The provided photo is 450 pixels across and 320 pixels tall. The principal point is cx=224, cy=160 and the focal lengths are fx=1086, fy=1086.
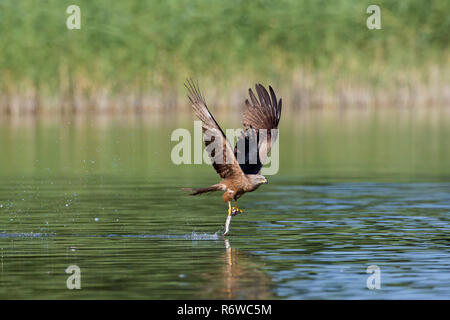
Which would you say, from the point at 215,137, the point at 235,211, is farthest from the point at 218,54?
the point at 215,137

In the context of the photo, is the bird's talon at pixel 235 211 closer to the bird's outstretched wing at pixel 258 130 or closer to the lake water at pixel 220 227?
the lake water at pixel 220 227

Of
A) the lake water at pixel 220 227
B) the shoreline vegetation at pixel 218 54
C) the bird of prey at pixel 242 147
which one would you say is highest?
the shoreline vegetation at pixel 218 54

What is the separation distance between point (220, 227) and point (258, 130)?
1674 millimetres

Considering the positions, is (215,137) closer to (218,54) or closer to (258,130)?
(258,130)

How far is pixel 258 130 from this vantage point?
15.6 metres

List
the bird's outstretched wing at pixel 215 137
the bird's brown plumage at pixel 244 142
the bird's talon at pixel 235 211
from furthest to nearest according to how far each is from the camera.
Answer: the bird's talon at pixel 235 211 < the bird's brown plumage at pixel 244 142 < the bird's outstretched wing at pixel 215 137

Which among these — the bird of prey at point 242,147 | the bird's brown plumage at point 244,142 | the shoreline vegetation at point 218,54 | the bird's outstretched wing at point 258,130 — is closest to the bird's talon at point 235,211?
the bird of prey at point 242,147

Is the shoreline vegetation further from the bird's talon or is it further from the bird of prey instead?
the bird's talon

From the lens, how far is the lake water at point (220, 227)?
38.2 ft

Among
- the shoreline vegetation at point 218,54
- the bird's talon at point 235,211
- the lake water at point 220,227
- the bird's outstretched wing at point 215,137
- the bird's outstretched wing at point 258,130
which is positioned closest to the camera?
the lake water at point 220,227

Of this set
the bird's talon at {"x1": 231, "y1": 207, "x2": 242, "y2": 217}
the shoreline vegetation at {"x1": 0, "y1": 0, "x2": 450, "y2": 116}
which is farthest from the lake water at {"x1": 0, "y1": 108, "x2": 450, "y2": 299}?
the shoreline vegetation at {"x1": 0, "y1": 0, "x2": 450, "y2": 116}

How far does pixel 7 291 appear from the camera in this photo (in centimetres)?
1134

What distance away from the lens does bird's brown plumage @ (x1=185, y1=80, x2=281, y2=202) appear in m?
13.6
